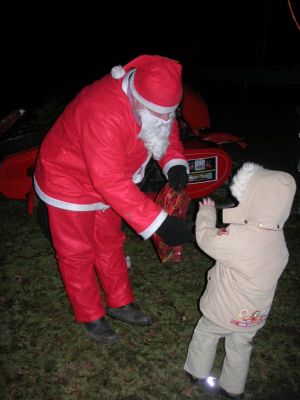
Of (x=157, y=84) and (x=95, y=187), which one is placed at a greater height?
(x=157, y=84)

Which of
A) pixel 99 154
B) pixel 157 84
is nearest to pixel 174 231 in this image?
pixel 99 154

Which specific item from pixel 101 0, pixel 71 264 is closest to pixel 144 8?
pixel 101 0

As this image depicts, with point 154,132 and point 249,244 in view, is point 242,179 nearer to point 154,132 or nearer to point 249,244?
point 249,244

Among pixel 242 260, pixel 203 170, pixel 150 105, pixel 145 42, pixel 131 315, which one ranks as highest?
pixel 150 105

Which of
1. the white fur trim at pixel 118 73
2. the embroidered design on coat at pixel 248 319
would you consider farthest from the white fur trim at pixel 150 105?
the embroidered design on coat at pixel 248 319

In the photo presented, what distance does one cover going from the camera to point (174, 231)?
7.40 ft

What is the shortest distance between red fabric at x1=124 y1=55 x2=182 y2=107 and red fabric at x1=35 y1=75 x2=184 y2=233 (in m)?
0.16

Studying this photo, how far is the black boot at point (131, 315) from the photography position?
3.04 metres

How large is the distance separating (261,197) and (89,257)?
131 cm

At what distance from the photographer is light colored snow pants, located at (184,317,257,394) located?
2.36 metres

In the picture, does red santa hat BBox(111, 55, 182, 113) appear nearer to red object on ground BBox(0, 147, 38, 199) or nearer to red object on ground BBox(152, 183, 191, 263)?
red object on ground BBox(152, 183, 191, 263)

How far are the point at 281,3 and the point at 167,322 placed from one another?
1249 centimetres

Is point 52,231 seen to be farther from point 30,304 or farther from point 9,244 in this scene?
point 9,244

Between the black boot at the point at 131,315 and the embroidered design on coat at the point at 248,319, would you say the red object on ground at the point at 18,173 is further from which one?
Answer: the embroidered design on coat at the point at 248,319
